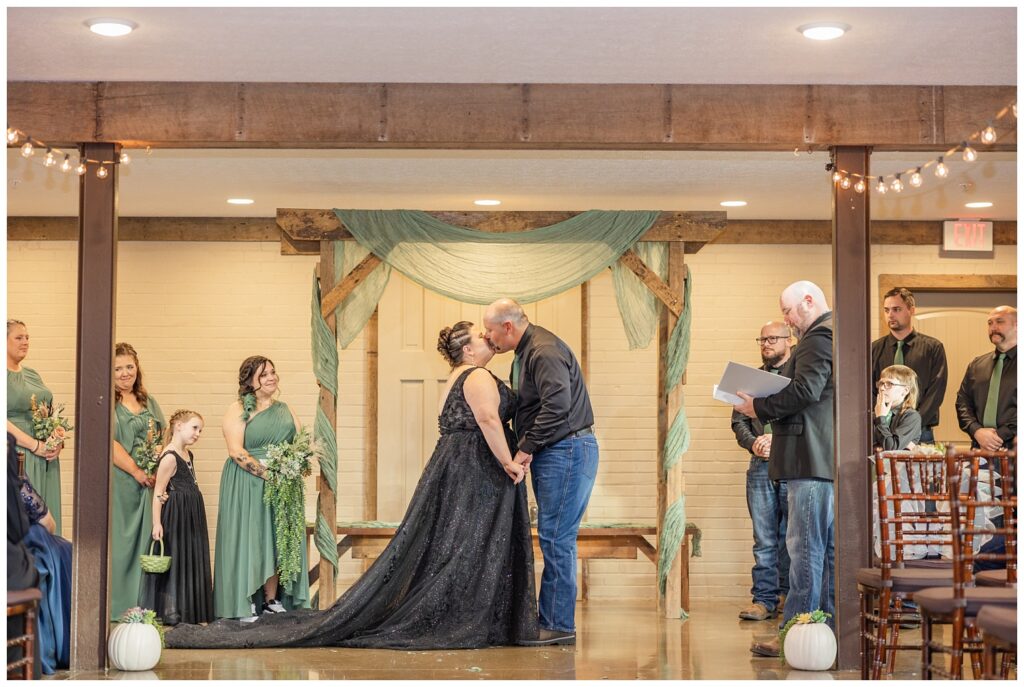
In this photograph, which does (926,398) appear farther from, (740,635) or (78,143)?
(78,143)

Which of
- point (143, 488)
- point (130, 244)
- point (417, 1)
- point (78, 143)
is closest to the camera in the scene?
point (417, 1)

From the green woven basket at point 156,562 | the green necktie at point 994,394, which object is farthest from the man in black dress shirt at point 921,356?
the green woven basket at point 156,562

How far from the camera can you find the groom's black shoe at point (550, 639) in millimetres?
6137

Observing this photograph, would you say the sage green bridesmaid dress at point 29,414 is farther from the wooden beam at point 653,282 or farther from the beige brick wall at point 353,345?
the wooden beam at point 653,282

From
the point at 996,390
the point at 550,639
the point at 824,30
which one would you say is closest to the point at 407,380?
the point at 550,639

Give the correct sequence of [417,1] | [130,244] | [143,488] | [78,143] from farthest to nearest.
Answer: [130,244]
[143,488]
[78,143]
[417,1]

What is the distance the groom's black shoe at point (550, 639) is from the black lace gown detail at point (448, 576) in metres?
0.03

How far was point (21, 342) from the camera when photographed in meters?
6.97

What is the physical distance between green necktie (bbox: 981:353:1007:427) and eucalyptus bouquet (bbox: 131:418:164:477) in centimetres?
466

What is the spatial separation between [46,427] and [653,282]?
11.6ft

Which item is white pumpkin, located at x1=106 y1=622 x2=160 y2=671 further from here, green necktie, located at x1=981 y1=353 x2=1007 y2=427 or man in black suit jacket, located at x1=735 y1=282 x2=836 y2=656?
green necktie, located at x1=981 y1=353 x2=1007 y2=427

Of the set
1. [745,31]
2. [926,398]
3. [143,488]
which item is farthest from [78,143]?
[926,398]

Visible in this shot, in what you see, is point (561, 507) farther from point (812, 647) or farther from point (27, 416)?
point (27, 416)

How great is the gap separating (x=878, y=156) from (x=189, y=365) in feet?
16.6
